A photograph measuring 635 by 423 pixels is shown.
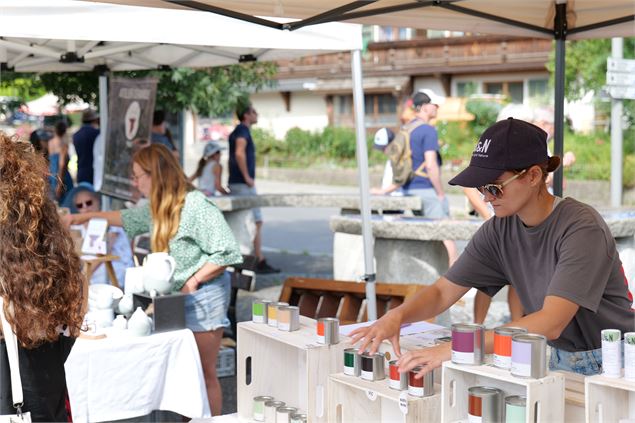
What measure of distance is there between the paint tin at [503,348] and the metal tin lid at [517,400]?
0.25 ft

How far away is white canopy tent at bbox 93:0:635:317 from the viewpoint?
12.3 feet

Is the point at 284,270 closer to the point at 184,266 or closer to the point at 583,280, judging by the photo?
the point at 184,266

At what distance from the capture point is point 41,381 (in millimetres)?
3057

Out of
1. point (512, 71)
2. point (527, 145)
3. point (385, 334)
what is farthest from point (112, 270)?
point (512, 71)

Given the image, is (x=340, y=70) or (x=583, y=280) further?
(x=340, y=70)

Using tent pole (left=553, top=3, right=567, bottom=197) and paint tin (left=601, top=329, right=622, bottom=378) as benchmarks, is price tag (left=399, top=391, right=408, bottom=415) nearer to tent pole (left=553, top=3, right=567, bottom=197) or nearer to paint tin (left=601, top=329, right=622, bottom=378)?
paint tin (left=601, top=329, right=622, bottom=378)

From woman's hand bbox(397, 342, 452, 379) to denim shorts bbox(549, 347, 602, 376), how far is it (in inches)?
15.2

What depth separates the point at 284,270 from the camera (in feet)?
34.1

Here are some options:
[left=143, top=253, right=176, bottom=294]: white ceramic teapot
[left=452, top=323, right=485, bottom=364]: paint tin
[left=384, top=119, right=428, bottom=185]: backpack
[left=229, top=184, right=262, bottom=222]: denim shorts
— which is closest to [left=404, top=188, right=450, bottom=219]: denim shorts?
[left=384, top=119, right=428, bottom=185]: backpack

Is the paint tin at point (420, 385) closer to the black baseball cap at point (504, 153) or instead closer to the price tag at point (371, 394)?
the price tag at point (371, 394)

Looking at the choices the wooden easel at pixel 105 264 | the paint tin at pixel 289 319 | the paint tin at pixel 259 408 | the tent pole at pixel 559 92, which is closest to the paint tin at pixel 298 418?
the paint tin at pixel 259 408

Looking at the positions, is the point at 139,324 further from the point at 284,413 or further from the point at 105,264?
the point at 105,264

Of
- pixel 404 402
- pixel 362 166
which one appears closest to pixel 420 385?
pixel 404 402

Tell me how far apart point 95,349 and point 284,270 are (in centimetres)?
648
